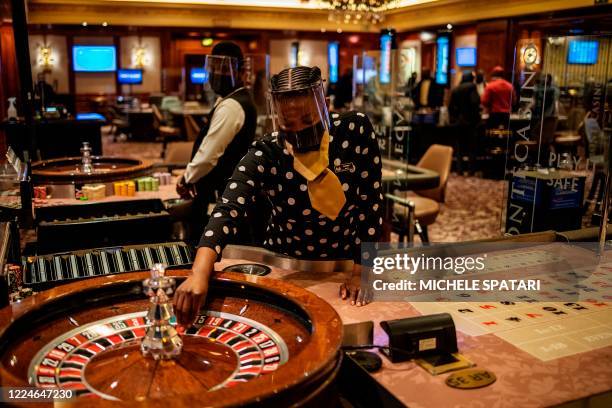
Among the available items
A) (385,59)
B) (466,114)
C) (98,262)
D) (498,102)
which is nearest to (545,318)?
(98,262)

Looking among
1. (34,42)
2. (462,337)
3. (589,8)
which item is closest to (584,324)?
(462,337)

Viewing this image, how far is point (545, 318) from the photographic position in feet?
4.77

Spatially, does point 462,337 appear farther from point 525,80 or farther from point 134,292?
point 525,80

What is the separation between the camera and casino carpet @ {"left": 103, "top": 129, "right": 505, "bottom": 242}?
220 inches

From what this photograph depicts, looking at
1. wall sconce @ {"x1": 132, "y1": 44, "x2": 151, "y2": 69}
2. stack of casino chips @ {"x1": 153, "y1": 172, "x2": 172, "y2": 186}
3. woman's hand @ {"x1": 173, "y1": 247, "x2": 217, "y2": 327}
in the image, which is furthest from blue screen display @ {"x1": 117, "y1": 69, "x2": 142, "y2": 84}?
woman's hand @ {"x1": 173, "y1": 247, "x2": 217, "y2": 327}

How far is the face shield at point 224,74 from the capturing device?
3.24 metres

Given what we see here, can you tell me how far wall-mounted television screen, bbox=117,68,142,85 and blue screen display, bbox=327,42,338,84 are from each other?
4.80 meters

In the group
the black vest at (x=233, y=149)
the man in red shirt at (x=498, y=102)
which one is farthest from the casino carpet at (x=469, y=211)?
the black vest at (x=233, y=149)

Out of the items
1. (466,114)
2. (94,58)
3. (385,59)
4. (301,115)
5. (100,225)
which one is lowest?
(100,225)

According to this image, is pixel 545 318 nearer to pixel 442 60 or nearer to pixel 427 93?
pixel 427 93

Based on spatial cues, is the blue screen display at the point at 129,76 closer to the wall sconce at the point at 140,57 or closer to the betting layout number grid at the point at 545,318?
the wall sconce at the point at 140,57

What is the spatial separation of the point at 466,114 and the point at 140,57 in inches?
372

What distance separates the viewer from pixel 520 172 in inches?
126

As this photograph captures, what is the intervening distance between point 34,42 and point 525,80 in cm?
1411
